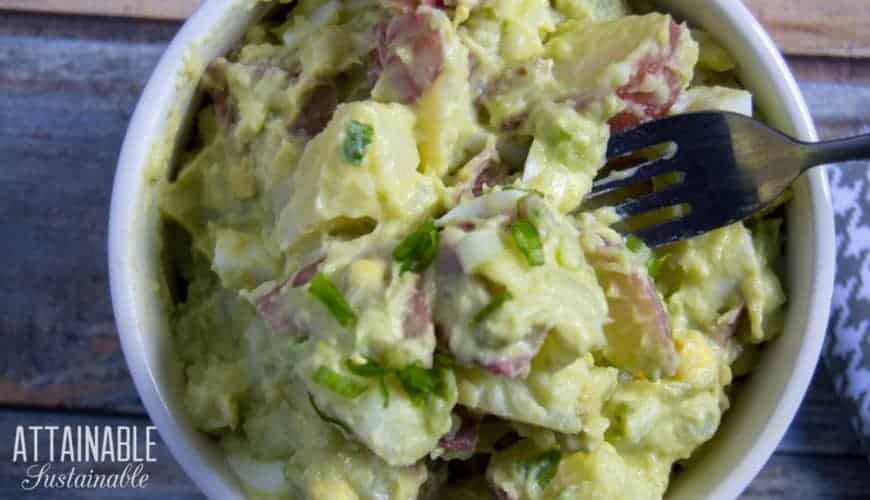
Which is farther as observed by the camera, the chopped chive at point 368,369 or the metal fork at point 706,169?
the metal fork at point 706,169

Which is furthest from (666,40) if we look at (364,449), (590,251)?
(364,449)

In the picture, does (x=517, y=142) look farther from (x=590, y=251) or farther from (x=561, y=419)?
(x=561, y=419)

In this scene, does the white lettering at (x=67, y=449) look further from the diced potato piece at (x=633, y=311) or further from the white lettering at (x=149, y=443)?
the diced potato piece at (x=633, y=311)

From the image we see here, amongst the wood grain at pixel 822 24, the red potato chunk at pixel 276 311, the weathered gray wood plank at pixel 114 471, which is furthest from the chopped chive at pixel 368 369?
the wood grain at pixel 822 24

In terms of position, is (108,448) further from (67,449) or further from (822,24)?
(822,24)

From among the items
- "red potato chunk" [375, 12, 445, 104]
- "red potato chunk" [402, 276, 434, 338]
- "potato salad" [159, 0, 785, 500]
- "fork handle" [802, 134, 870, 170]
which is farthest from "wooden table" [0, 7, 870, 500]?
"red potato chunk" [402, 276, 434, 338]

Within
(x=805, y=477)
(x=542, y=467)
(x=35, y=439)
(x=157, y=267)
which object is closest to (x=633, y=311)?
(x=542, y=467)
